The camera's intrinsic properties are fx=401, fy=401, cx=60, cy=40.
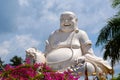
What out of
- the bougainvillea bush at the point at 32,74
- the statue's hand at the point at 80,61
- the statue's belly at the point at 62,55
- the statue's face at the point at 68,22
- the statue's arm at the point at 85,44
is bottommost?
the bougainvillea bush at the point at 32,74

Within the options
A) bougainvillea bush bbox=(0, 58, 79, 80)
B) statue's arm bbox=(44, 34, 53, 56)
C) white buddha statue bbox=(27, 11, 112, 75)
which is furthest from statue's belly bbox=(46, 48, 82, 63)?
bougainvillea bush bbox=(0, 58, 79, 80)

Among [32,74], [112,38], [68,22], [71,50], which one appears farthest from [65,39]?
[32,74]

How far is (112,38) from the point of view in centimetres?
1482

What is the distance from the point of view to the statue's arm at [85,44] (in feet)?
38.9

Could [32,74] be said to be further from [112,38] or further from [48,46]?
[112,38]

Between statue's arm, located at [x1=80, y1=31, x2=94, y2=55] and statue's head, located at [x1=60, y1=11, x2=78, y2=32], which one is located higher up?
statue's head, located at [x1=60, y1=11, x2=78, y2=32]

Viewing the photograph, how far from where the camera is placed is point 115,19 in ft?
47.4

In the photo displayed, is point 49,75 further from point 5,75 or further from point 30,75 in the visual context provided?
point 5,75

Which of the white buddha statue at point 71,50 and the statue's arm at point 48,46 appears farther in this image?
the statue's arm at point 48,46

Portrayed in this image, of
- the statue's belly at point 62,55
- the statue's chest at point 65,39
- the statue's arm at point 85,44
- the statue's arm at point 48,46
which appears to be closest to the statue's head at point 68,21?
the statue's chest at point 65,39

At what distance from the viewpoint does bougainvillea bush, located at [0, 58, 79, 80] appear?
538 centimetres

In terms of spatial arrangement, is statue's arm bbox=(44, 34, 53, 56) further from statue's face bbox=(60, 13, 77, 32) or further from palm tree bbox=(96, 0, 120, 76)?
palm tree bbox=(96, 0, 120, 76)

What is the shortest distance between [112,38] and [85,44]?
3.13 meters

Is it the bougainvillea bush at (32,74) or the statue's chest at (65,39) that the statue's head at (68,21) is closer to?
the statue's chest at (65,39)
